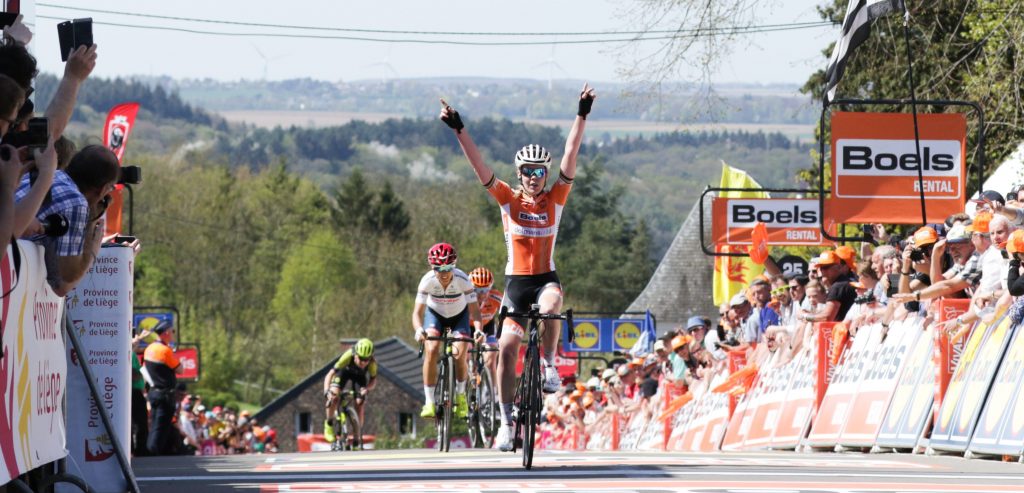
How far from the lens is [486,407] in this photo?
19984 millimetres

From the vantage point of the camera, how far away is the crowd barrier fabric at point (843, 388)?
1767 cm

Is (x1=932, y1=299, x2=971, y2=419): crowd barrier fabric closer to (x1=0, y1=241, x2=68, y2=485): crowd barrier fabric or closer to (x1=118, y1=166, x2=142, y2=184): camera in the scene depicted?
(x1=118, y1=166, x2=142, y2=184): camera

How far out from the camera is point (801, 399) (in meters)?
19.3

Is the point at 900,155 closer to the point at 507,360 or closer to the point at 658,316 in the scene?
the point at 507,360

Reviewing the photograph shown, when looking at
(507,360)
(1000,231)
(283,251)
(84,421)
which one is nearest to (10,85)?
(84,421)

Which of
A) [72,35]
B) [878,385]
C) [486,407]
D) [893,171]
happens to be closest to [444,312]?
[486,407]

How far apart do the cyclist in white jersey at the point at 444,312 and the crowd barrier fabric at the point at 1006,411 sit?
18.6 ft

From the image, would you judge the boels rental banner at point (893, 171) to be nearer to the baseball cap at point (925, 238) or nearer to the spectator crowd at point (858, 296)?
the spectator crowd at point (858, 296)

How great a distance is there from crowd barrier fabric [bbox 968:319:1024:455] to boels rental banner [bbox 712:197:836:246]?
52.6ft

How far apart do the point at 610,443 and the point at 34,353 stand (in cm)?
2251

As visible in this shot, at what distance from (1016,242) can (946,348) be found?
237cm

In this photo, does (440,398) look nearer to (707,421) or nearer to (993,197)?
(707,421)

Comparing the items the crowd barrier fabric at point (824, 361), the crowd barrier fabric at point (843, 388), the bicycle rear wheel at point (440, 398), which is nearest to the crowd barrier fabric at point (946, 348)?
the crowd barrier fabric at point (843, 388)

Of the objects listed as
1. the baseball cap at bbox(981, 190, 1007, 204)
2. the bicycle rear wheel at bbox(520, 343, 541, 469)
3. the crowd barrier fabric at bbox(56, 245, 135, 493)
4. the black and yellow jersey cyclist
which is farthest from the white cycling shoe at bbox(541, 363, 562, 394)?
the black and yellow jersey cyclist
